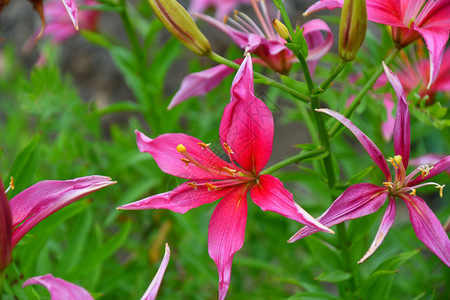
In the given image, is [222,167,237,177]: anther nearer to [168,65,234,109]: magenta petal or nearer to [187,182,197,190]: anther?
[187,182,197,190]: anther

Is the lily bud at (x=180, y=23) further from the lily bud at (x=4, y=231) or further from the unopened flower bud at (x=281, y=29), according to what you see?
the lily bud at (x=4, y=231)

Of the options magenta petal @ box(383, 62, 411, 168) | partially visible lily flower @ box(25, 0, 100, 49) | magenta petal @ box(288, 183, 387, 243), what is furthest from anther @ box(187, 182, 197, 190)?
partially visible lily flower @ box(25, 0, 100, 49)

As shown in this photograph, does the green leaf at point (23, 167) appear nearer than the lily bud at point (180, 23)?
No

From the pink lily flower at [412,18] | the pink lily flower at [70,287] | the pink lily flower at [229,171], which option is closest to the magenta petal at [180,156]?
the pink lily flower at [229,171]

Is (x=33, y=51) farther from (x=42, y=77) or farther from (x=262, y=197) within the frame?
(x=262, y=197)

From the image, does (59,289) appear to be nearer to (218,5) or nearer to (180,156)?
(180,156)

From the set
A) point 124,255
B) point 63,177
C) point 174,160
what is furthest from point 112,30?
point 174,160
